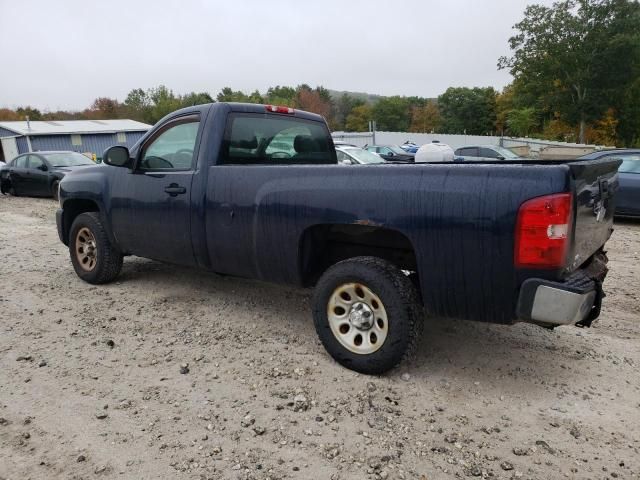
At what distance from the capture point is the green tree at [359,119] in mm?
98875

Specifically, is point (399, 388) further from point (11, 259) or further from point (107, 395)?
point (11, 259)

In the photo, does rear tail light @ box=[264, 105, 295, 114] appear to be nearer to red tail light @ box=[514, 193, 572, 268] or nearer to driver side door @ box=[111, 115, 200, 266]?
driver side door @ box=[111, 115, 200, 266]

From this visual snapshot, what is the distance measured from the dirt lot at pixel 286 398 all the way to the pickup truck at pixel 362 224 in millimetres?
478

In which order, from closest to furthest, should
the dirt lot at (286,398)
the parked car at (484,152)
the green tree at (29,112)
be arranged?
the dirt lot at (286,398), the parked car at (484,152), the green tree at (29,112)

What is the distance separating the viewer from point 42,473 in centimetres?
238

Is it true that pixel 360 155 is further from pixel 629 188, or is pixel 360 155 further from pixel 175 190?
pixel 175 190

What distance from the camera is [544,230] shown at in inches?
101

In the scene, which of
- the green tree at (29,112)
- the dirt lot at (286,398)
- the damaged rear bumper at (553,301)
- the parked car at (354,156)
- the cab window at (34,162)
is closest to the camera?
the dirt lot at (286,398)

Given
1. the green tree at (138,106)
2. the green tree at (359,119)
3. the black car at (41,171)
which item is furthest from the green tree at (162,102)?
the black car at (41,171)

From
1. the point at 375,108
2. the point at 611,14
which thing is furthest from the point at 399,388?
the point at 375,108

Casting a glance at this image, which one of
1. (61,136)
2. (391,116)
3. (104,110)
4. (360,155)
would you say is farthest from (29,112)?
(360,155)

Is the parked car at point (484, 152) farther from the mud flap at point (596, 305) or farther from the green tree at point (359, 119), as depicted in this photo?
the green tree at point (359, 119)

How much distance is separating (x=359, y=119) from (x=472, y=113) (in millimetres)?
28162

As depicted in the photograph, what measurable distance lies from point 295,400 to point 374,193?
4.52ft
